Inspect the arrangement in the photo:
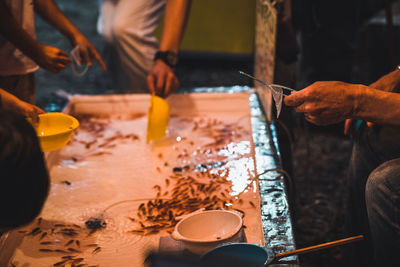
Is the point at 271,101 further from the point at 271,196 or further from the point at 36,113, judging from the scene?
the point at 36,113

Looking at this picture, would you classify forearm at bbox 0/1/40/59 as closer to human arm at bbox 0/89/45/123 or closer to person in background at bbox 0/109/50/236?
human arm at bbox 0/89/45/123

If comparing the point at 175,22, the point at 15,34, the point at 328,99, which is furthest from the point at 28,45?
the point at 328,99

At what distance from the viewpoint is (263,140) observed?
2.10m

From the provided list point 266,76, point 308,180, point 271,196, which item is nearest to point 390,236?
point 271,196

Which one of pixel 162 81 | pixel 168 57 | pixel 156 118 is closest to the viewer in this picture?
pixel 156 118

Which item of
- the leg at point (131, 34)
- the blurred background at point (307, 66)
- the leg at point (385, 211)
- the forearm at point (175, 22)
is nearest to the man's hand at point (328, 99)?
the leg at point (385, 211)

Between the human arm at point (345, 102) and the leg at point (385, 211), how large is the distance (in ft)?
0.66

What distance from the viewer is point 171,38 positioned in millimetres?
2732

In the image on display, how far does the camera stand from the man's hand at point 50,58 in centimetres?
207

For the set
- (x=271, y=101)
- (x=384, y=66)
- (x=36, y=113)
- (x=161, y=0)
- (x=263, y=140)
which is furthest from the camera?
(x=384, y=66)

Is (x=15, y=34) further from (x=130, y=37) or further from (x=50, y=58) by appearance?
(x=130, y=37)

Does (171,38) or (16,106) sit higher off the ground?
(171,38)

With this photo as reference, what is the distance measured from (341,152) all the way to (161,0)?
2160 millimetres

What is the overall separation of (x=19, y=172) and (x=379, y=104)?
1236mm
